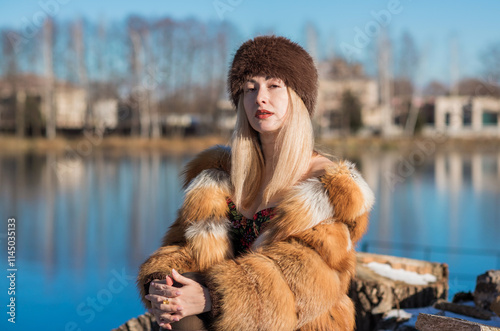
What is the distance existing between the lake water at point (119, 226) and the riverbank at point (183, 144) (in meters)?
3.83

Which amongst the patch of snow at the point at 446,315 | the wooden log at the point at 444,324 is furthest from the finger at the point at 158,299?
the patch of snow at the point at 446,315

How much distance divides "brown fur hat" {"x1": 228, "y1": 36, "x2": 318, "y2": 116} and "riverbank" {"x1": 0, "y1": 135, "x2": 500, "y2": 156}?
16.0 meters

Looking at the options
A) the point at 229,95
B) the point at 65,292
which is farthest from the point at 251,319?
the point at 65,292

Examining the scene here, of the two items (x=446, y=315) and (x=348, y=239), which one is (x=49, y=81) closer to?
(x=446, y=315)

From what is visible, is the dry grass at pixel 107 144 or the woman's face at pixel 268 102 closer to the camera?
the woman's face at pixel 268 102

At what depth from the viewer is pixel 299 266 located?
4.46 feet

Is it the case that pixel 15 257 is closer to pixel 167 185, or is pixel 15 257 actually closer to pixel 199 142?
pixel 167 185

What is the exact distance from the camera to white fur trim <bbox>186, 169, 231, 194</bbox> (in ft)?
5.42

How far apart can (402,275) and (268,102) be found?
5.16 feet

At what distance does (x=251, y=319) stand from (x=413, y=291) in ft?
4.93

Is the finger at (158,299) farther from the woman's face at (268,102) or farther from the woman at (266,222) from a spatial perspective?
the woman's face at (268,102)

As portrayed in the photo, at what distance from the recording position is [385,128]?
69.8 ft

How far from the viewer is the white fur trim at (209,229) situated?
5.17 feet

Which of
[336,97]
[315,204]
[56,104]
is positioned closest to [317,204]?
[315,204]
